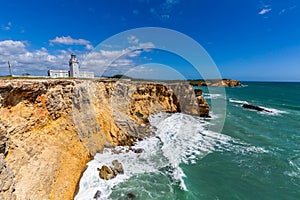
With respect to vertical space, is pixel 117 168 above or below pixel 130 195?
above

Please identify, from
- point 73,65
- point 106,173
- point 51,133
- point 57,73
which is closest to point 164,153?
point 106,173

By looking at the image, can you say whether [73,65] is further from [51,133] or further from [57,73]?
[51,133]

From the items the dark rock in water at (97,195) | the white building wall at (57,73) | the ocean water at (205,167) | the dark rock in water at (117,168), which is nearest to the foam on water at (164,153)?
the ocean water at (205,167)

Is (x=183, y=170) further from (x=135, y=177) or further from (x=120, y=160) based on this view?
(x=120, y=160)

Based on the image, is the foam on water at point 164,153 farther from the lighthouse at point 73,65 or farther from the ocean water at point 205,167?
the lighthouse at point 73,65

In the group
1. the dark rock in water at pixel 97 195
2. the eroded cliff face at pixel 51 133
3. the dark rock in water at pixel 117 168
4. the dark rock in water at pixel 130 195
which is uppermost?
the eroded cliff face at pixel 51 133

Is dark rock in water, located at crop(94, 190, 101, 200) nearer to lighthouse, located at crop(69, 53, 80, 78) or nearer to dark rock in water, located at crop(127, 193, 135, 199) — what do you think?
dark rock in water, located at crop(127, 193, 135, 199)
